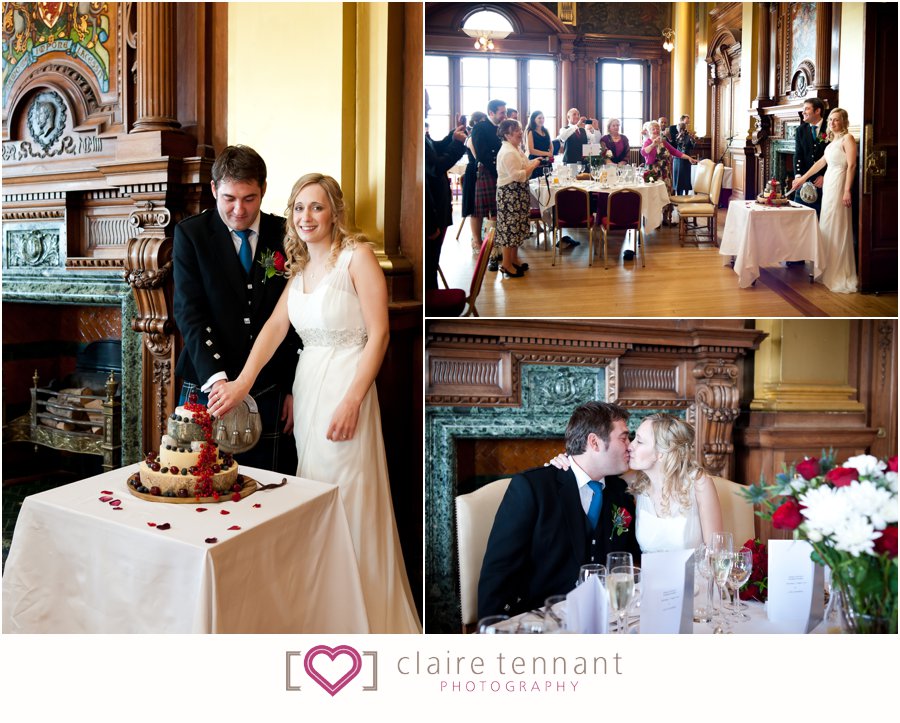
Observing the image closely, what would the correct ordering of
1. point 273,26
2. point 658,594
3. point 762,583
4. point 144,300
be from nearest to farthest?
point 658,594 < point 762,583 < point 273,26 < point 144,300

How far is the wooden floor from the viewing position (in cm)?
266

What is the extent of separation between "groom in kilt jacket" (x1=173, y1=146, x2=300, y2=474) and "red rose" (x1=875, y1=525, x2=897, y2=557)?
1825 mm

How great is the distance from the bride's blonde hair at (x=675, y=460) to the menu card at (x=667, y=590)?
579 mm

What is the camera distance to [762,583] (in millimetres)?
2217

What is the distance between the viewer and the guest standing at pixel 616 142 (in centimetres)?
264

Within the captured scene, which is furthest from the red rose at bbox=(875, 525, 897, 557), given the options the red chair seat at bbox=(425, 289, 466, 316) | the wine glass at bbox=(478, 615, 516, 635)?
the red chair seat at bbox=(425, 289, 466, 316)

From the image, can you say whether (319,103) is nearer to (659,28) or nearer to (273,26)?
(273,26)

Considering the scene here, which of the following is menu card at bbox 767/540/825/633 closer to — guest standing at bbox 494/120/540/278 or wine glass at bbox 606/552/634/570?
wine glass at bbox 606/552/634/570

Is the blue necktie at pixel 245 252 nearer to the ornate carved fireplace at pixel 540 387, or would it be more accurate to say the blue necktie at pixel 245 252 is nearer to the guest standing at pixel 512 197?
the ornate carved fireplace at pixel 540 387

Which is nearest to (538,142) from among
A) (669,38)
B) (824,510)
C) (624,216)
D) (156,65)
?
(624,216)
